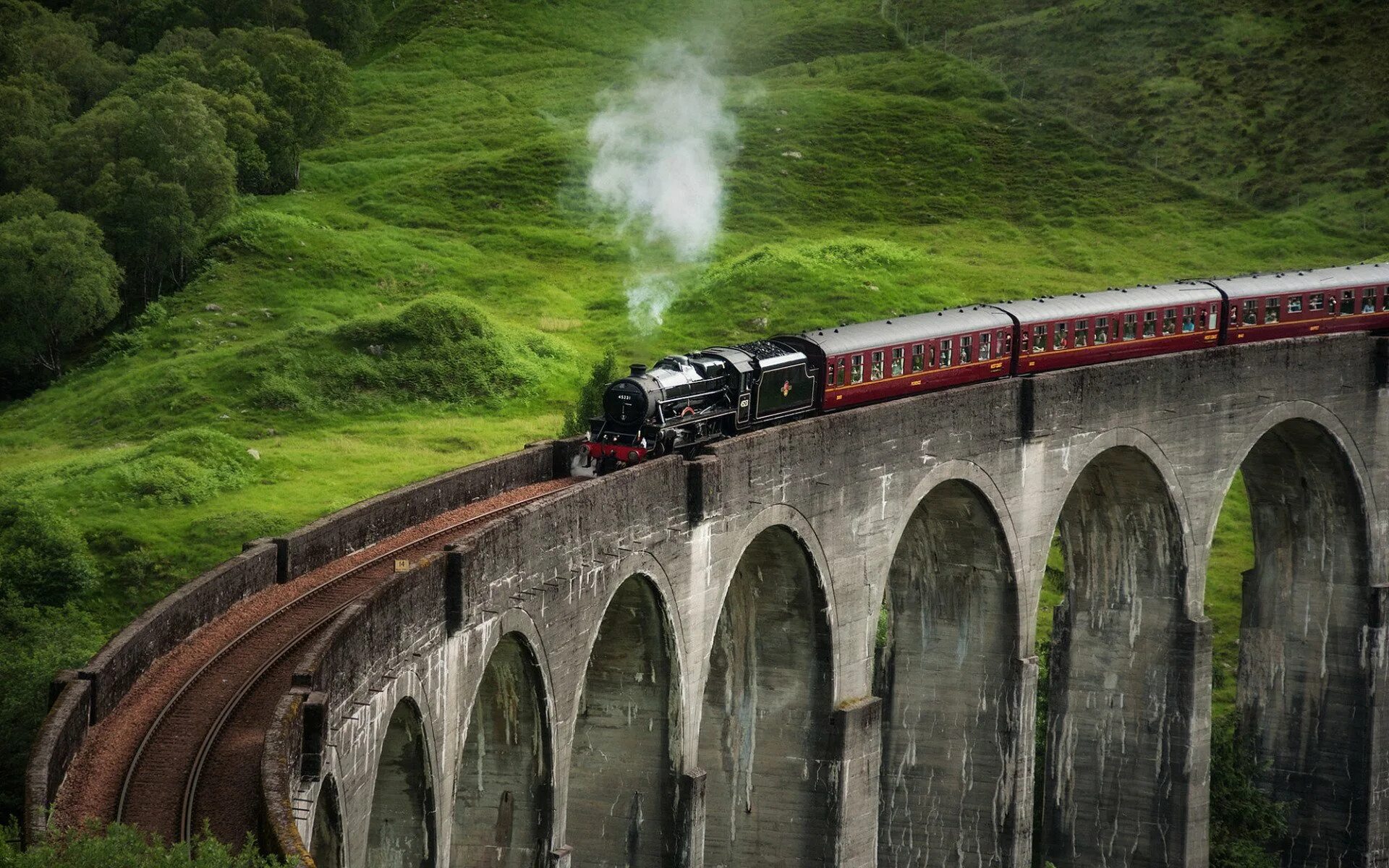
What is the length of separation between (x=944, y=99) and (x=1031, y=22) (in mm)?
11396

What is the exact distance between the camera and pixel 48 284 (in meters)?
66.9

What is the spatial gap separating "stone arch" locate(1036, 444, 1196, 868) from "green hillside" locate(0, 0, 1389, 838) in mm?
21877

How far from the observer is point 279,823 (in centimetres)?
1858

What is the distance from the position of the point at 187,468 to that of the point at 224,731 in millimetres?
32948

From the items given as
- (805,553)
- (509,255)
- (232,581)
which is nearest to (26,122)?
(509,255)

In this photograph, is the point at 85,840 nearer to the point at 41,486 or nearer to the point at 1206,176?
the point at 41,486

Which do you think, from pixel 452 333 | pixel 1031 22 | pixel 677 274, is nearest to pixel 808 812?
pixel 452 333

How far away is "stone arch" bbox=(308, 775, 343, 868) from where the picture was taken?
72.0 feet

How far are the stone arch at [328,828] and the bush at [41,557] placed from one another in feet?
86.3

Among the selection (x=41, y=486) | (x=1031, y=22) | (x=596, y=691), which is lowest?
(x=596, y=691)

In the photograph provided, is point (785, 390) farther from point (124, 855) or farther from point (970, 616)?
point (124, 855)

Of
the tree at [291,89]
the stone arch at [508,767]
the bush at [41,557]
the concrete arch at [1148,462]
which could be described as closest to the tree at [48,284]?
the tree at [291,89]

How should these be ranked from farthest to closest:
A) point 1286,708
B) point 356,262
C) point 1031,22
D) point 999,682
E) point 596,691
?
point 1031,22
point 356,262
point 1286,708
point 999,682
point 596,691

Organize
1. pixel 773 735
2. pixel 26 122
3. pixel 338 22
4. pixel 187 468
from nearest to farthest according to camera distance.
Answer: pixel 773 735 → pixel 187 468 → pixel 26 122 → pixel 338 22
